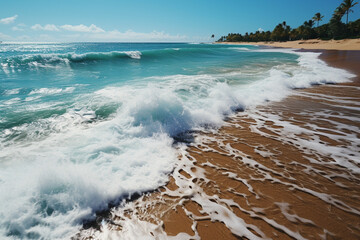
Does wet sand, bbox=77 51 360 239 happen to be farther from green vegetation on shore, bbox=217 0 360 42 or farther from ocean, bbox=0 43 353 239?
green vegetation on shore, bbox=217 0 360 42

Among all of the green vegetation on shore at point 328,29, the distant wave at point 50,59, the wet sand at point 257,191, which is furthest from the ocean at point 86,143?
the green vegetation on shore at point 328,29

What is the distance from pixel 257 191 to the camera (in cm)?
297

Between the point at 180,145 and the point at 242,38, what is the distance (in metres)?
145

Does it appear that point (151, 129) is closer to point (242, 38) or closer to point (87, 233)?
point (87, 233)

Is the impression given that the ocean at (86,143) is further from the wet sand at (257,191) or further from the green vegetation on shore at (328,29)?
the green vegetation on shore at (328,29)

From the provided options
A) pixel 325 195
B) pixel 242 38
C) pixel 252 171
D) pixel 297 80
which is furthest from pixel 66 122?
pixel 242 38

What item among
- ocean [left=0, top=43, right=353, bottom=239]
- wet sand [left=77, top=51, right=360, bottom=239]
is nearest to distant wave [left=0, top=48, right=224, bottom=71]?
ocean [left=0, top=43, right=353, bottom=239]

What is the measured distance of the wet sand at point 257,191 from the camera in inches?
94.0

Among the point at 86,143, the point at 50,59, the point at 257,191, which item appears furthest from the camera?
the point at 50,59

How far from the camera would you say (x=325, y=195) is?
2.85 m

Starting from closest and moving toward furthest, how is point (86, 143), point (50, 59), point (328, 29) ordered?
point (86, 143), point (50, 59), point (328, 29)

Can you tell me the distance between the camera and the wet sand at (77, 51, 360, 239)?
7.84 feet

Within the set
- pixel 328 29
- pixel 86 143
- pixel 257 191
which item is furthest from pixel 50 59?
pixel 328 29

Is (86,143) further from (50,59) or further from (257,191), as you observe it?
(50,59)
